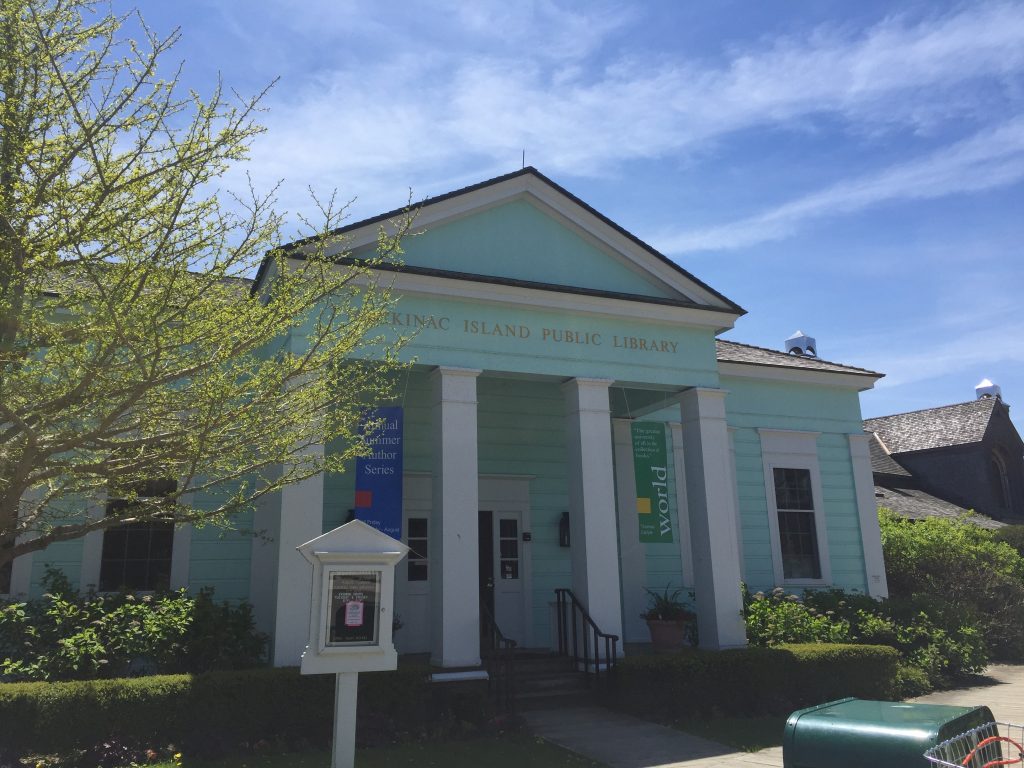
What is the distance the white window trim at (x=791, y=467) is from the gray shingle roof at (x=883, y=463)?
38.5ft

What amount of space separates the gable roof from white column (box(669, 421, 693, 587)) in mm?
3056

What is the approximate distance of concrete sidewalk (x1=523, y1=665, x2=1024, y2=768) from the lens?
334 inches

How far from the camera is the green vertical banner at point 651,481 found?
12023 mm

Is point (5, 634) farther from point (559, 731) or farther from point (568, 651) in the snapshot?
point (568, 651)

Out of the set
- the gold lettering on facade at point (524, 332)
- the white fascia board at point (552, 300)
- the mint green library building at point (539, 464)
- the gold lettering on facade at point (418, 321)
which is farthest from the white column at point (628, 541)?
the gold lettering on facade at point (418, 321)

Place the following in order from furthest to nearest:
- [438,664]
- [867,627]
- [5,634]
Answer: [867,627], [438,664], [5,634]

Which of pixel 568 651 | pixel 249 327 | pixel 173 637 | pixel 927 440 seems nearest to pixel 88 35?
pixel 249 327

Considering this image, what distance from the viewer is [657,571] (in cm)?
1464

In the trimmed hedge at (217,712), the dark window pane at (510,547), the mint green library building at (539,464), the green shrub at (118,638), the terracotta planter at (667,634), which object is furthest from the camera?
the dark window pane at (510,547)

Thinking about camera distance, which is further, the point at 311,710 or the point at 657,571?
the point at 657,571

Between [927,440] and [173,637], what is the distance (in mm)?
27820

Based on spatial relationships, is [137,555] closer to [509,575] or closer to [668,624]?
[509,575]

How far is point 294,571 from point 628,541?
22.3ft

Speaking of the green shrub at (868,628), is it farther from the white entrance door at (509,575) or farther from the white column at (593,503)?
the white entrance door at (509,575)
